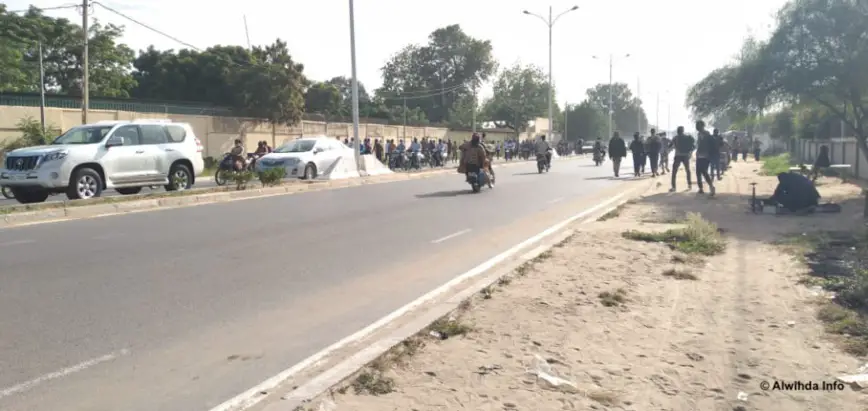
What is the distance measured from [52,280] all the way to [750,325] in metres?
6.61

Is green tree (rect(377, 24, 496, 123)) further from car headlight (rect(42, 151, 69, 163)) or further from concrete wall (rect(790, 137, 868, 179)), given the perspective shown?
car headlight (rect(42, 151, 69, 163))

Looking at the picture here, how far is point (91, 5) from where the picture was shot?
101 feet

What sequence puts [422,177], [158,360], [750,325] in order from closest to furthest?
[158,360] → [750,325] → [422,177]

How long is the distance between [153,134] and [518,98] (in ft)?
263

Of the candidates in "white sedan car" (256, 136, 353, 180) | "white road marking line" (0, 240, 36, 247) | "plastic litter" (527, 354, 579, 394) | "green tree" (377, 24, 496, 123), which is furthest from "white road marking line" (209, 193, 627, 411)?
"green tree" (377, 24, 496, 123)

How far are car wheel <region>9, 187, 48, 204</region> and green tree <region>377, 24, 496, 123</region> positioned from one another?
79420 mm

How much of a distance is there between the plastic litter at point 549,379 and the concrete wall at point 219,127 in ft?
99.2

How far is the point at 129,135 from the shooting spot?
16781 millimetres

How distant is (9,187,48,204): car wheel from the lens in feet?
50.3

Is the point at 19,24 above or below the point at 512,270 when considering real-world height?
above

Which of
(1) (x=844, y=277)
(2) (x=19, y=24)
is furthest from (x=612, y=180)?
(2) (x=19, y=24)

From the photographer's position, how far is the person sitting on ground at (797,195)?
1320 cm

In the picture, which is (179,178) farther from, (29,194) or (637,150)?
(637,150)

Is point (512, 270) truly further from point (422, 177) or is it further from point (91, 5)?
point (91, 5)
